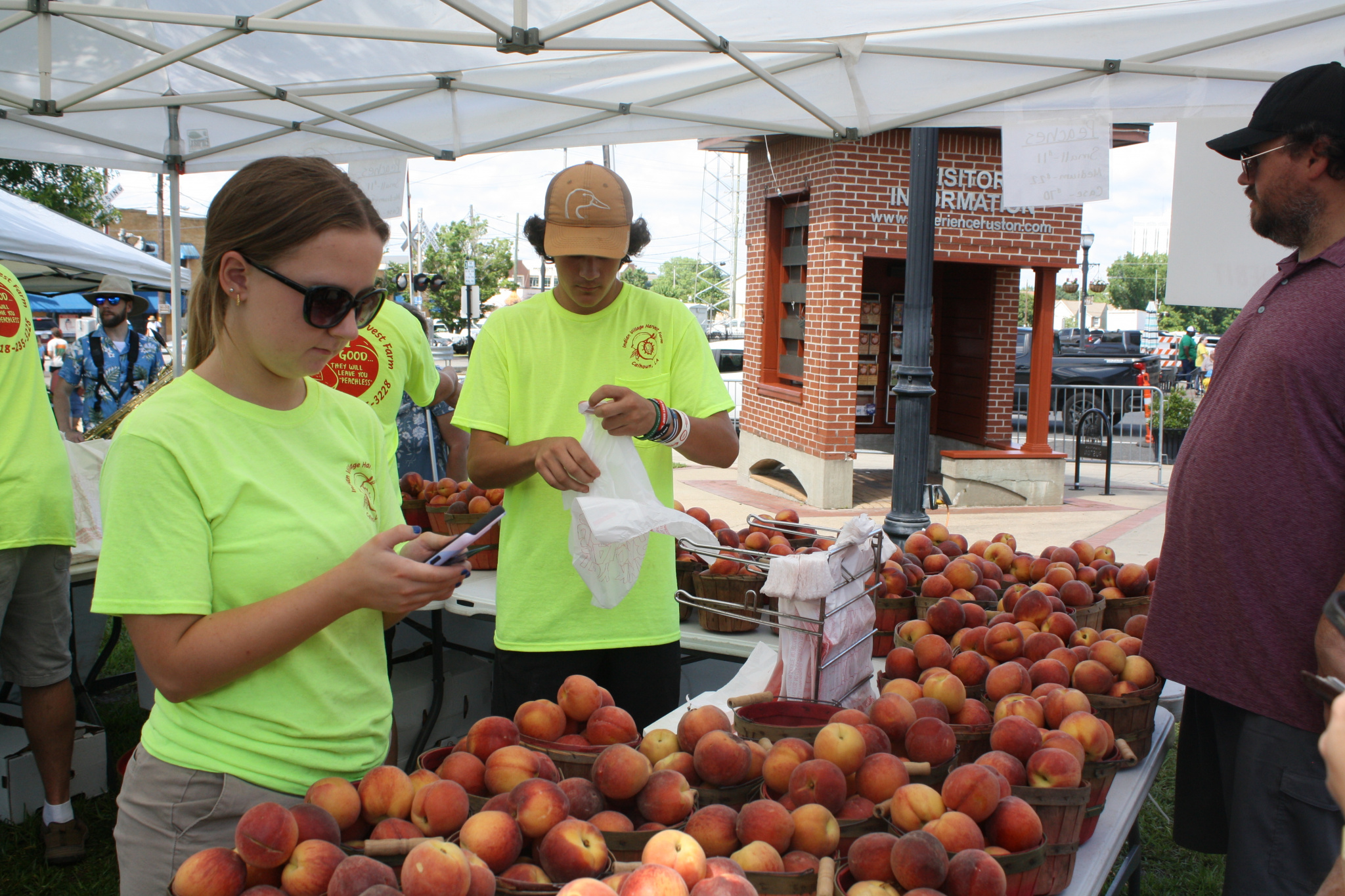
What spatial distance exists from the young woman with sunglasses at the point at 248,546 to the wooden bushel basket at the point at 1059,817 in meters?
1.11

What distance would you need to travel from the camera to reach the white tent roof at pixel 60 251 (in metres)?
8.18

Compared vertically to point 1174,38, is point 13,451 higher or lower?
lower

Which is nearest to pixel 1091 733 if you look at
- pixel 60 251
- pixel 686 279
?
pixel 60 251

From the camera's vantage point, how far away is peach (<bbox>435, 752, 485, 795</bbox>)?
1679mm

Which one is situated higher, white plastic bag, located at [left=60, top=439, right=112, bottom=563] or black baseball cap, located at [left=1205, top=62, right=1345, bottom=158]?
black baseball cap, located at [left=1205, top=62, right=1345, bottom=158]

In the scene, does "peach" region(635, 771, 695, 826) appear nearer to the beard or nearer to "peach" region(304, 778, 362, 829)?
"peach" region(304, 778, 362, 829)

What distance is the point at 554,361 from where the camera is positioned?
2662mm

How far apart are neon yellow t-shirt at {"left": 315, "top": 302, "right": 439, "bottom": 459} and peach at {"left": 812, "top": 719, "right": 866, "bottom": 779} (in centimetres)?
255

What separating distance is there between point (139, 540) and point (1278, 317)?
2.28 m

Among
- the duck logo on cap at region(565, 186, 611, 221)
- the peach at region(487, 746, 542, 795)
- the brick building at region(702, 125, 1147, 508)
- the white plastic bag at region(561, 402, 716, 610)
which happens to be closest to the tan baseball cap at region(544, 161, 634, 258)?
the duck logo on cap at region(565, 186, 611, 221)

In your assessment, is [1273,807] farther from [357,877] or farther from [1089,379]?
[1089,379]

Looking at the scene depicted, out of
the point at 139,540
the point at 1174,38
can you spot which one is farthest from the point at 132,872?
the point at 1174,38

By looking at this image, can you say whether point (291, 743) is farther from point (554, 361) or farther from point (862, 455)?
point (862, 455)

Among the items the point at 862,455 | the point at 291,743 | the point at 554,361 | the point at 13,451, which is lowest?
the point at 862,455
